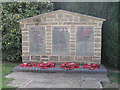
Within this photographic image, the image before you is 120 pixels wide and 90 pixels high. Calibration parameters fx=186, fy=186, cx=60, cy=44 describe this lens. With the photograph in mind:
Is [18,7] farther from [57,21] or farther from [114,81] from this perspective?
[114,81]

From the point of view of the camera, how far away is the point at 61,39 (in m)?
7.86

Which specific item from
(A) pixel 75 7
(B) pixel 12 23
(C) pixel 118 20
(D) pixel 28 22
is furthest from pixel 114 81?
(B) pixel 12 23

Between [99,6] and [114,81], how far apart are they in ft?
14.7

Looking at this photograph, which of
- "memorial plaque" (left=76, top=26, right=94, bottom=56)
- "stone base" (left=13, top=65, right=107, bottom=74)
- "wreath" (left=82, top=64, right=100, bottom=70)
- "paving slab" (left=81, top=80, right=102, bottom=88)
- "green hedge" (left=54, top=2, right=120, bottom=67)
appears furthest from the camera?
"green hedge" (left=54, top=2, right=120, bottom=67)

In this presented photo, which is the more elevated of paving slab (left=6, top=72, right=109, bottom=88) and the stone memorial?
the stone memorial

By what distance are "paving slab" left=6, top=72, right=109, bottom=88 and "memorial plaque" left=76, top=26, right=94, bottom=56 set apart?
1.37m

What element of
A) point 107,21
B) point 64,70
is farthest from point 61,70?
point 107,21

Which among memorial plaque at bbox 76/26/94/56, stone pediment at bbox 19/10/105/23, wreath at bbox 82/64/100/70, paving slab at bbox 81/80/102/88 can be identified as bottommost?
paving slab at bbox 81/80/102/88

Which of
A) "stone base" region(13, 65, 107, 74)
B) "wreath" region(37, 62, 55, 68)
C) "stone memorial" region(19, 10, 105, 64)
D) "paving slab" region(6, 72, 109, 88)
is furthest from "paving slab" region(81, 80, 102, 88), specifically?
"stone memorial" region(19, 10, 105, 64)

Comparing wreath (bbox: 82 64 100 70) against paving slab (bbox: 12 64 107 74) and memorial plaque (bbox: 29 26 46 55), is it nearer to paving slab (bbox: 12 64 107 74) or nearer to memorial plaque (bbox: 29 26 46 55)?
paving slab (bbox: 12 64 107 74)

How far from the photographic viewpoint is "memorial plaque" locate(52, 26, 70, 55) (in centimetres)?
785

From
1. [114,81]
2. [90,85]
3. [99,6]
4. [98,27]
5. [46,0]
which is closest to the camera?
[90,85]

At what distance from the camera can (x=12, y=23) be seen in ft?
30.1

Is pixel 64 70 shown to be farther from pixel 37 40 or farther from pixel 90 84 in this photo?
pixel 37 40
